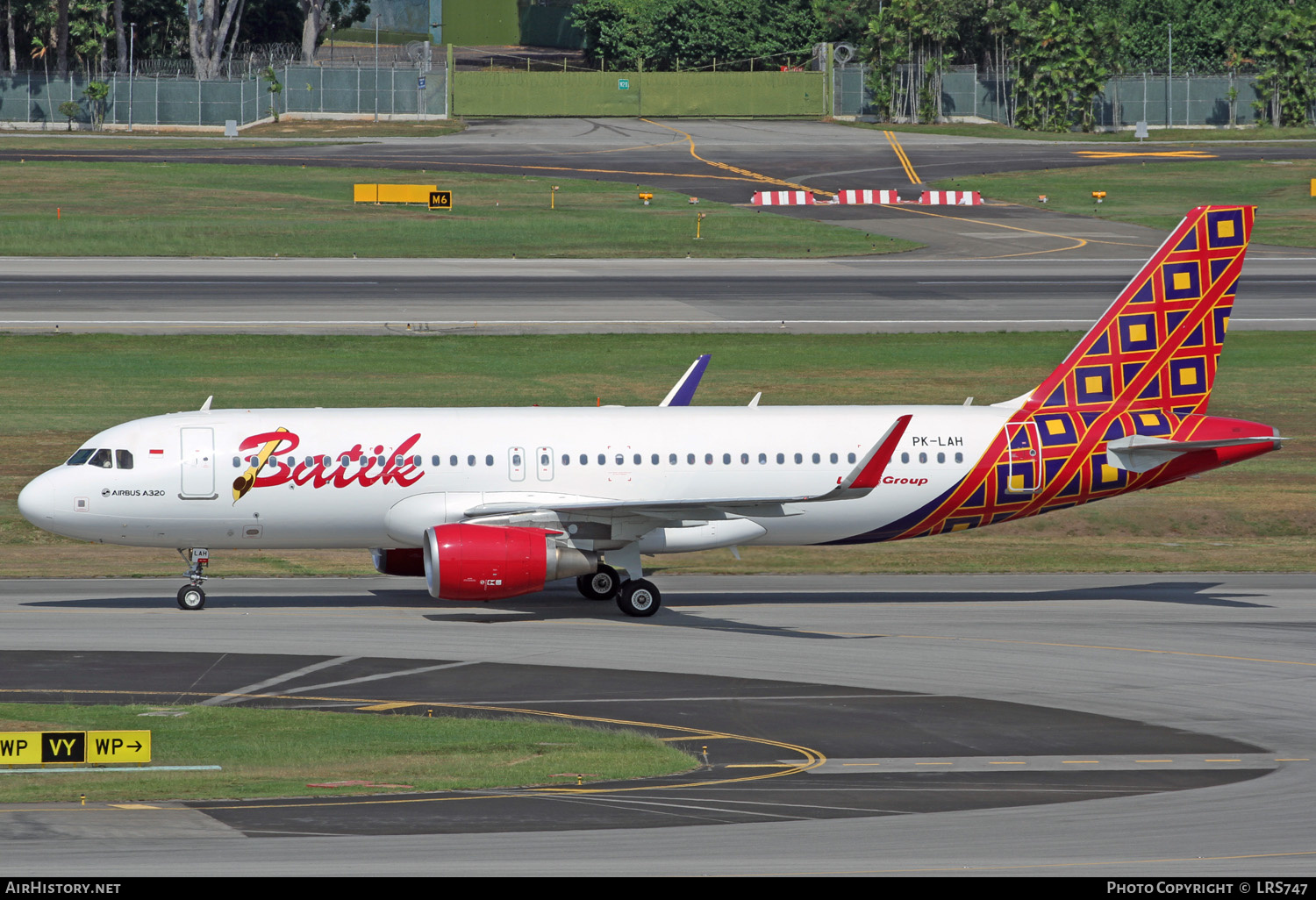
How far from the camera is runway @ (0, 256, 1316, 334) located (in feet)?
214

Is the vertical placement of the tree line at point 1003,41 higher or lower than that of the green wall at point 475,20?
lower

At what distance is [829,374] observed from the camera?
58219 mm

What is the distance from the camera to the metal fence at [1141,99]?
5354 inches

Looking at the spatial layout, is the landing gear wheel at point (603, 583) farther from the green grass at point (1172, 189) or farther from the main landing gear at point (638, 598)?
the green grass at point (1172, 189)

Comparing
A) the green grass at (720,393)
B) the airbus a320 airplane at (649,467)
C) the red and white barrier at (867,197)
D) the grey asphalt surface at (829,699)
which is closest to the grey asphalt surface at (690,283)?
the red and white barrier at (867,197)

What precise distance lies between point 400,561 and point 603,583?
4.49 m

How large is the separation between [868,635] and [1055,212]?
70.3 meters

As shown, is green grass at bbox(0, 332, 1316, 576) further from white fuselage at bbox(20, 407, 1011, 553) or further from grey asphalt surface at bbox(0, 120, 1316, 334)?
white fuselage at bbox(20, 407, 1011, 553)

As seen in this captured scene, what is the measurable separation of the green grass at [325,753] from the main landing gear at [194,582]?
825cm

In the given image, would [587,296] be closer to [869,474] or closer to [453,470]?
[453,470]

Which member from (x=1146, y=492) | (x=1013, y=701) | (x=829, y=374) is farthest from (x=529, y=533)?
(x=829, y=374)

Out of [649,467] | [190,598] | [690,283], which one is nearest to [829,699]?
[649,467]

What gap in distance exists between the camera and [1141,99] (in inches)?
5379

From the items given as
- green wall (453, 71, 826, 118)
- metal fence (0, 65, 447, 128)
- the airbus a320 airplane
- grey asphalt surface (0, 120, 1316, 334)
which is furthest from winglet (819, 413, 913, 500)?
green wall (453, 71, 826, 118)
